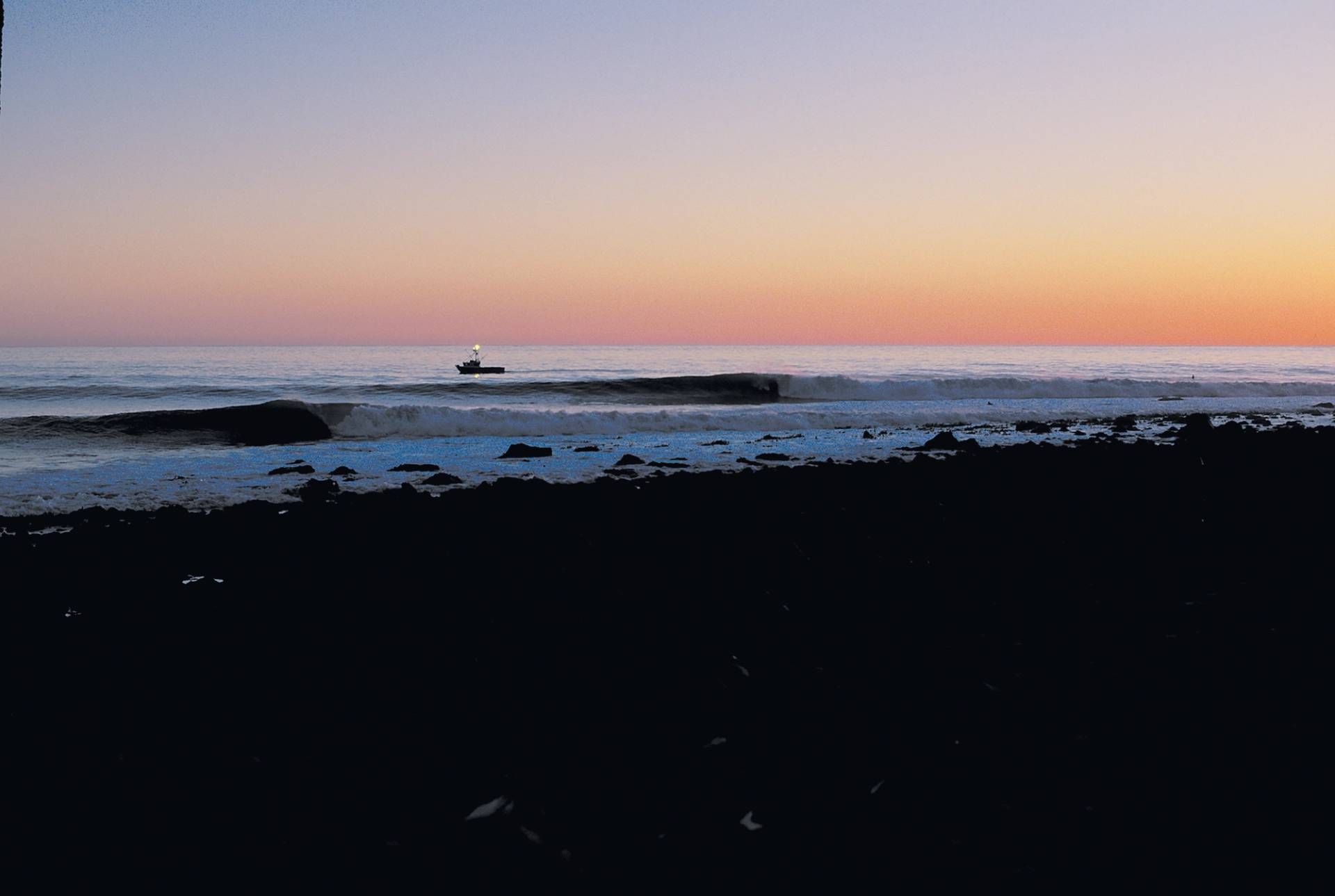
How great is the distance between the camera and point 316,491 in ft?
35.6

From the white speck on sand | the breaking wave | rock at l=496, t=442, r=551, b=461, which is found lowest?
the white speck on sand

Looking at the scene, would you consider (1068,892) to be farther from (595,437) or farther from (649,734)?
(595,437)

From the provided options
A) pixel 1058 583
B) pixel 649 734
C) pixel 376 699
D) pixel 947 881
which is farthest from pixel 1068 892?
pixel 1058 583

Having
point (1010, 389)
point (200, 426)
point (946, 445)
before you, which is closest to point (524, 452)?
point (946, 445)

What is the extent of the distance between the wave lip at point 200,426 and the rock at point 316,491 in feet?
27.3

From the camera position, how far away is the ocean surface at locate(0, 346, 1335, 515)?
1353 centimetres

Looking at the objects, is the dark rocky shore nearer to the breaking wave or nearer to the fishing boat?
the breaking wave

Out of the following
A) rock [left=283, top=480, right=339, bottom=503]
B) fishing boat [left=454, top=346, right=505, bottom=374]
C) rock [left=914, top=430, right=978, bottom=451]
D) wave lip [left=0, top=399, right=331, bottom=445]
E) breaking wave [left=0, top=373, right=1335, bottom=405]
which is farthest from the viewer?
fishing boat [left=454, top=346, right=505, bottom=374]

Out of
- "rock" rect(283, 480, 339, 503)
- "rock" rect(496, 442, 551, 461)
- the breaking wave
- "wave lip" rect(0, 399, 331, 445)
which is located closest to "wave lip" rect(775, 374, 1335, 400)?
the breaking wave

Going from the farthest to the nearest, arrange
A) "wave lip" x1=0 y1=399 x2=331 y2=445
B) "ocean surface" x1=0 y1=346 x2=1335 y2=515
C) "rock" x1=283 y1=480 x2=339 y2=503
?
"wave lip" x1=0 y1=399 x2=331 y2=445 → "ocean surface" x1=0 y1=346 x2=1335 y2=515 → "rock" x1=283 y1=480 x2=339 y2=503

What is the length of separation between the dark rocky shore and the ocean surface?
6131 mm

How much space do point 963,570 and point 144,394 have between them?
3718cm

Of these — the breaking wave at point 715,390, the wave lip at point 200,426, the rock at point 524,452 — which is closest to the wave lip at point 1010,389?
the breaking wave at point 715,390

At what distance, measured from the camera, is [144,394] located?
3569 centimetres
